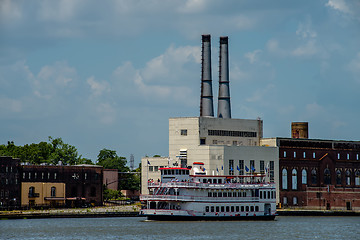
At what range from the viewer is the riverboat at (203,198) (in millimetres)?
130125

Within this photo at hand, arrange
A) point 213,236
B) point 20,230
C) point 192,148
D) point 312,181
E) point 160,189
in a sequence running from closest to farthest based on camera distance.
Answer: point 213,236 < point 20,230 < point 160,189 < point 192,148 < point 312,181

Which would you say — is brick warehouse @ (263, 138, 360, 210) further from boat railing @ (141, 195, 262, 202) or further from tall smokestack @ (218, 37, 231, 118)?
boat railing @ (141, 195, 262, 202)

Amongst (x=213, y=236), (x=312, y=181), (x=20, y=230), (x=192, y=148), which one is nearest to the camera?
(x=213, y=236)

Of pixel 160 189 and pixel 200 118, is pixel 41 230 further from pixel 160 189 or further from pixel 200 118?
pixel 200 118

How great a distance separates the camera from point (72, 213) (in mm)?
155125

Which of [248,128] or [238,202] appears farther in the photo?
[248,128]

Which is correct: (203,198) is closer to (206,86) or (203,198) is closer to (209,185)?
(209,185)

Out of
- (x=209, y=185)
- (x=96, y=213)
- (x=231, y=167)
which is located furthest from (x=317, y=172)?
(x=209, y=185)

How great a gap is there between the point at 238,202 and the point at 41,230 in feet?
108

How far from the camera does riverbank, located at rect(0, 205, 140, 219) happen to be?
149000 millimetres

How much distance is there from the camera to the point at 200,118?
170 metres

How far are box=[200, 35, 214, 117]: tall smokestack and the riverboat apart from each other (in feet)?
153

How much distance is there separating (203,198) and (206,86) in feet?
180

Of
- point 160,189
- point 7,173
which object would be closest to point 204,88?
point 7,173
